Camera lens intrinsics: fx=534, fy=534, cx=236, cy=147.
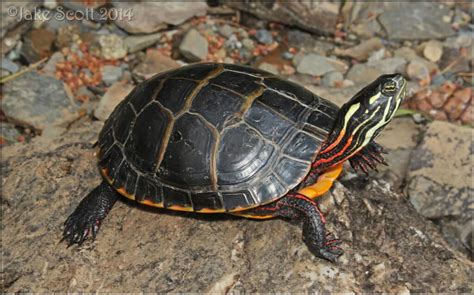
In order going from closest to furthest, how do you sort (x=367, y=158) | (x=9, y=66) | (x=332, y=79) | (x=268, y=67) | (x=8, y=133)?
(x=367, y=158) → (x=8, y=133) → (x=9, y=66) → (x=332, y=79) → (x=268, y=67)

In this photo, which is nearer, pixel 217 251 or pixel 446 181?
pixel 217 251

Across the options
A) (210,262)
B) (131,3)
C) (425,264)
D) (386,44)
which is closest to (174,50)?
(131,3)

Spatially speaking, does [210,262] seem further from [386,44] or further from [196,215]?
[386,44]

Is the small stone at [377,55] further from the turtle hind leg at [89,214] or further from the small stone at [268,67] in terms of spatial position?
the turtle hind leg at [89,214]

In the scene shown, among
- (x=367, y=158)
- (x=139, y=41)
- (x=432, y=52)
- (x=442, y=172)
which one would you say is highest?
(x=432, y=52)

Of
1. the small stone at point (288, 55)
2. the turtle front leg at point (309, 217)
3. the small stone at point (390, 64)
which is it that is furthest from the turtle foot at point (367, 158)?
the small stone at point (288, 55)

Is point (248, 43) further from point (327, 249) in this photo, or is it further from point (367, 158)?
point (327, 249)

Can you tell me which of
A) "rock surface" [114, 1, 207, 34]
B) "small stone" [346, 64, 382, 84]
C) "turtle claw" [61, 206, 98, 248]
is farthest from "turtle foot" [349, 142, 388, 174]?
"rock surface" [114, 1, 207, 34]

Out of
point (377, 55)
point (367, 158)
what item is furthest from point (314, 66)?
point (367, 158)
